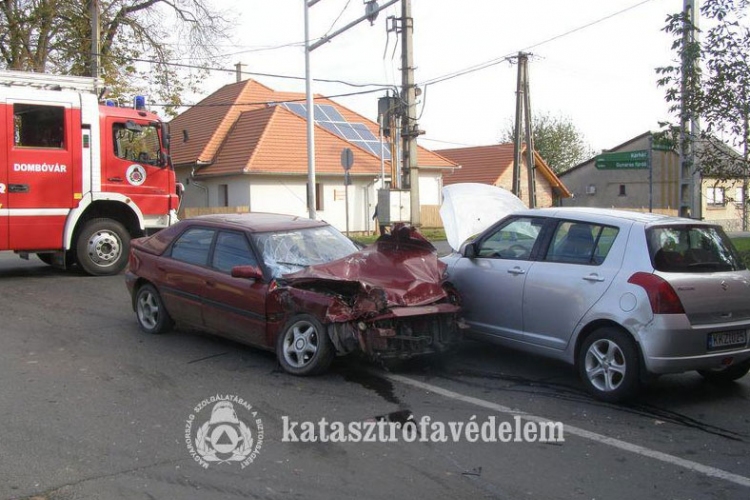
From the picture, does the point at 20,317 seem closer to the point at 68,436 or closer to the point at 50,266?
the point at 68,436

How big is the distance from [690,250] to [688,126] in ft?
17.7

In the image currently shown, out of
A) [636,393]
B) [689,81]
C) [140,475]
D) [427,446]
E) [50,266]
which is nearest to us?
[140,475]

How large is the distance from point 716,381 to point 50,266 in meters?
12.6

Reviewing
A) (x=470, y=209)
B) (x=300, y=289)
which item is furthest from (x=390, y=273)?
(x=470, y=209)

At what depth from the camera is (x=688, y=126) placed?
34.7 feet

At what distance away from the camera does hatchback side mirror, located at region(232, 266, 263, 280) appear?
6645 millimetres

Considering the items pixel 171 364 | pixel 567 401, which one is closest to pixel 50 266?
pixel 171 364

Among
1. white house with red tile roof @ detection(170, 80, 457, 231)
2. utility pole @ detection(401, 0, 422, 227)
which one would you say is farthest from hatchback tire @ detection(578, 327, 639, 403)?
white house with red tile roof @ detection(170, 80, 457, 231)

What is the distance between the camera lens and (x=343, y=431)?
509 centimetres

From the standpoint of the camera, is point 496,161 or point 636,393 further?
point 496,161

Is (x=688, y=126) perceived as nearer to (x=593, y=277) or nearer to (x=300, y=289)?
(x=593, y=277)

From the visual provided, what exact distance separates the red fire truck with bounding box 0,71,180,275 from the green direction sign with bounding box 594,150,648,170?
11.7 meters

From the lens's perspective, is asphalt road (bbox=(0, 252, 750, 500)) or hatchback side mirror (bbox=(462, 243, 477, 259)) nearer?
asphalt road (bbox=(0, 252, 750, 500))

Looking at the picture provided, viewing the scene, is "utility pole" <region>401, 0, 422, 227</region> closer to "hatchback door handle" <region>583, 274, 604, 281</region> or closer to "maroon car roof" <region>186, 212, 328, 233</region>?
"maroon car roof" <region>186, 212, 328, 233</region>
